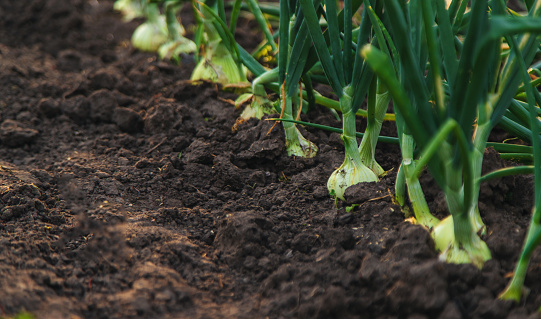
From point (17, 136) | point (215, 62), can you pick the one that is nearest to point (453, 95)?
point (215, 62)

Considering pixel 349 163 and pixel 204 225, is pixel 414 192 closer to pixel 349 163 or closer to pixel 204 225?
pixel 349 163

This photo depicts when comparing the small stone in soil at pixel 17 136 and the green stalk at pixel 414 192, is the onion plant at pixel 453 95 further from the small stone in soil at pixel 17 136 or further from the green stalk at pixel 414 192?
the small stone in soil at pixel 17 136

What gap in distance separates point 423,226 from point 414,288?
0.24 metres

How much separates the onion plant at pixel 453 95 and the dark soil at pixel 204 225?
3.4 inches

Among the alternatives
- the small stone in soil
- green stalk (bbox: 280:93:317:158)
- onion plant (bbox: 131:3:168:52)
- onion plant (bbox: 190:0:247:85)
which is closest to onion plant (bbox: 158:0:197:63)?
onion plant (bbox: 131:3:168:52)

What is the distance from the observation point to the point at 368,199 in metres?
1.52

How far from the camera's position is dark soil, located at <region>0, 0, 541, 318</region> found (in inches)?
47.5

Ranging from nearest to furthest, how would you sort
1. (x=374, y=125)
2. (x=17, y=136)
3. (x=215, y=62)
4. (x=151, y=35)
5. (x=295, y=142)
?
(x=374, y=125) → (x=295, y=142) → (x=17, y=136) → (x=215, y=62) → (x=151, y=35)

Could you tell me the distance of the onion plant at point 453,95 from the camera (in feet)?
3.46

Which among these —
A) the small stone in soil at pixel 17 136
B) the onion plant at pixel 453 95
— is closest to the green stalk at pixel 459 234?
the onion plant at pixel 453 95

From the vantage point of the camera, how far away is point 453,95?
115 centimetres

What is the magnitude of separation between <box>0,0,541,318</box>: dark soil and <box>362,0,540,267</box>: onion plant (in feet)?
0.28

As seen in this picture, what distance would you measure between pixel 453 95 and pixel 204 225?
82 centimetres

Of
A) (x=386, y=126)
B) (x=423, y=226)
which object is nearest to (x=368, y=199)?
(x=423, y=226)
